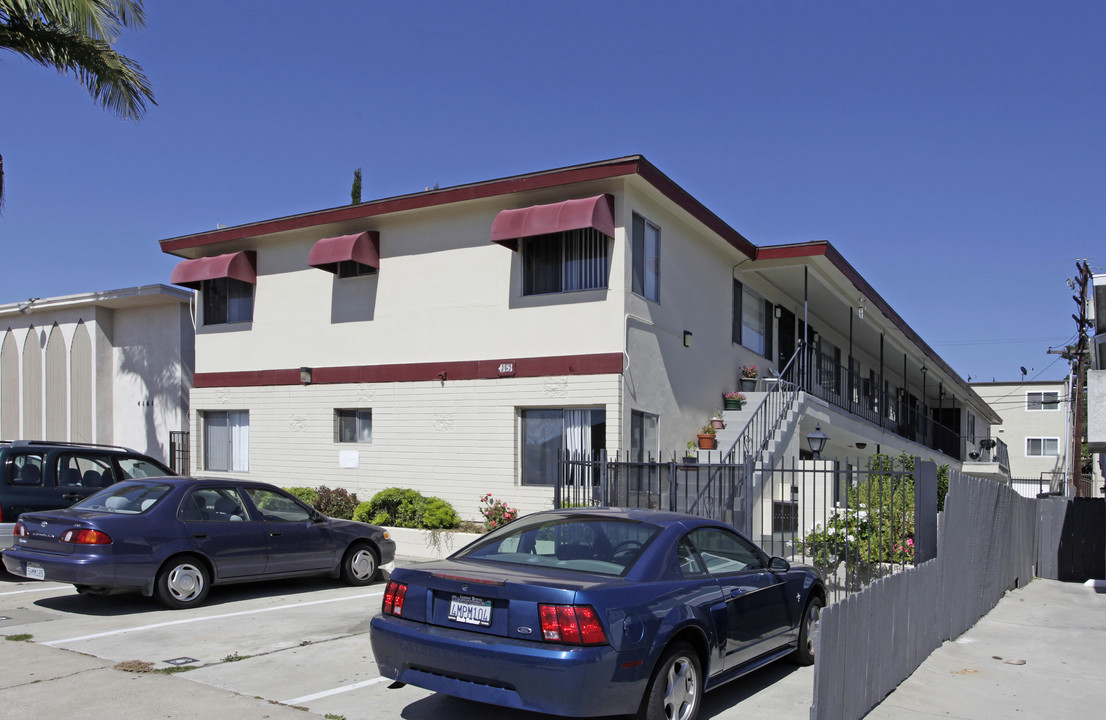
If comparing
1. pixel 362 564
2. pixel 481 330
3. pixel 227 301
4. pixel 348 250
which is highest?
pixel 348 250

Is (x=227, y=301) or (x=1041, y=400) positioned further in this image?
(x=1041, y=400)

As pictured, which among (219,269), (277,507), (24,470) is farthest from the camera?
(219,269)

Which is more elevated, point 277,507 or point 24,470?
point 24,470

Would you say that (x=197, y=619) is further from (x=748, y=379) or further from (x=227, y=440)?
(x=748, y=379)

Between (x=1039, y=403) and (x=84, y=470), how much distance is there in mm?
55705

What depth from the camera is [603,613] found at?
5152 millimetres

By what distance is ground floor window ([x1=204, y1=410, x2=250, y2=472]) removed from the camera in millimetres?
18500

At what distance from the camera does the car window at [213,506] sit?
32.0 ft

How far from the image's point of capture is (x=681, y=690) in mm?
5625

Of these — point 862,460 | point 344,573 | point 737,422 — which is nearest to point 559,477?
point 344,573

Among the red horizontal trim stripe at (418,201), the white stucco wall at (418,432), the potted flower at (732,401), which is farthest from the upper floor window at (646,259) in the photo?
the potted flower at (732,401)

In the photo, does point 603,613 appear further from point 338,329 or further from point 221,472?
point 221,472

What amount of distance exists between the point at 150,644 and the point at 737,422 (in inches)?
445

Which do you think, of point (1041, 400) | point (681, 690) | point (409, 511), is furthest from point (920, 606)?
point (1041, 400)
